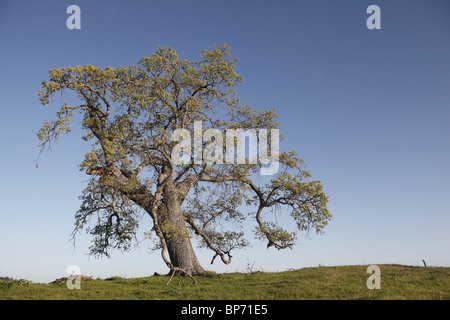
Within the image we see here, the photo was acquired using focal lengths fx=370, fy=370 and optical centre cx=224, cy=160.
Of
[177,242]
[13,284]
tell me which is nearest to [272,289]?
[177,242]

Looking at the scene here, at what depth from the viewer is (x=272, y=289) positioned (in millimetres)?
17641

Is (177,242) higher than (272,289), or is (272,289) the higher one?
(177,242)

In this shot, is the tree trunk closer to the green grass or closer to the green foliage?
the green grass

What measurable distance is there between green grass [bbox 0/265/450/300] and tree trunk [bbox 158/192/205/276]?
1925 mm

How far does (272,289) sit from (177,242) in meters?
9.10

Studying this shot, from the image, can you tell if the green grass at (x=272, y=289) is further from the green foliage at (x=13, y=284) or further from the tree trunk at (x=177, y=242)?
the tree trunk at (x=177, y=242)

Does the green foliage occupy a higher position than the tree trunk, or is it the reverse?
the tree trunk

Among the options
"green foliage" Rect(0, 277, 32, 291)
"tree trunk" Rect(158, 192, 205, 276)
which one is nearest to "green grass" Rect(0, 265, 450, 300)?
"green foliage" Rect(0, 277, 32, 291)

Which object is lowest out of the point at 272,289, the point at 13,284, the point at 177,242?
the point at 13,284

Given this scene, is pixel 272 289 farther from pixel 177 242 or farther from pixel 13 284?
pixel 13 284

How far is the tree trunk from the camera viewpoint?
24.5 metres

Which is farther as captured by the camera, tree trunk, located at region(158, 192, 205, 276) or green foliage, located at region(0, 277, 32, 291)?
tree trunk, located at region(158, 192, 205, 276)

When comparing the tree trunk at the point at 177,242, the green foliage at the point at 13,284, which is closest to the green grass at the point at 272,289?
the green foliage at the point at 13,284
